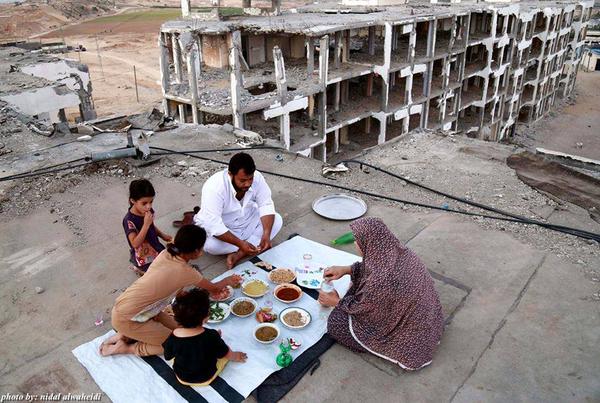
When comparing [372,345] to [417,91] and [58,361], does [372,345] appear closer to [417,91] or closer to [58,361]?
[58,361]

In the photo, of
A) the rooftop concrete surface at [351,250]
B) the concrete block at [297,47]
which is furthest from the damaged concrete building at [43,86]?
the concrete block at [297,47]

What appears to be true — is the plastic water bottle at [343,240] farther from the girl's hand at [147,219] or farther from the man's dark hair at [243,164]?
the girl's hand at [147,219]

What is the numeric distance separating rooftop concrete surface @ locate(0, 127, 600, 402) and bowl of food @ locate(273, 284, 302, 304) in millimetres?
749

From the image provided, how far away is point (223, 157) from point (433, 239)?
459 centimetres

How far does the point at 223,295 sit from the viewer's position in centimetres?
486

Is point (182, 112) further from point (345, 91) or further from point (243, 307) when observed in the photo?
point (243, 307)

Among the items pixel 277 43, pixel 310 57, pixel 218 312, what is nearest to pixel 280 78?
pixel 310 57

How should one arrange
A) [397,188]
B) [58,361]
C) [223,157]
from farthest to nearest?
[223,157]
[397,188]
[58,361]

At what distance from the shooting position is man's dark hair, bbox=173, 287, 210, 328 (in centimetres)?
345

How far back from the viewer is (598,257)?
5934mm

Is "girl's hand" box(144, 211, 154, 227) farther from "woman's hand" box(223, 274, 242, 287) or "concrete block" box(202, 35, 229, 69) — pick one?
"concrete block" box(202, 35, 229, 69)

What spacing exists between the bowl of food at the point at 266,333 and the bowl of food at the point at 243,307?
0.27m

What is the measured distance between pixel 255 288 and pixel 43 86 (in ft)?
38.3

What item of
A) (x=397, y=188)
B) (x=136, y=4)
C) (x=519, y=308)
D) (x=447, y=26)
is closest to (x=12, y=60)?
(x=397, y=188)
